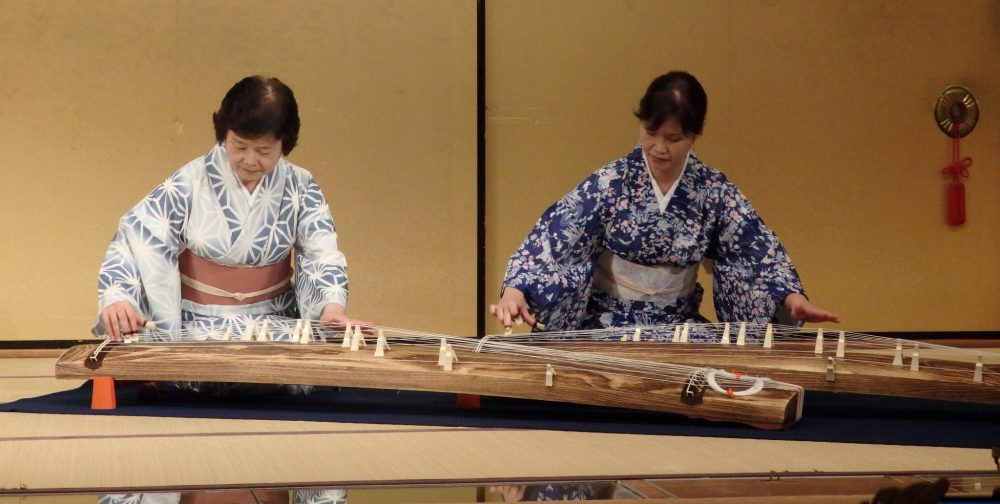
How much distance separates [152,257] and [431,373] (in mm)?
1002

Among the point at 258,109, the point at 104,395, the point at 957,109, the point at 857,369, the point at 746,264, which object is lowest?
the point at 104,395

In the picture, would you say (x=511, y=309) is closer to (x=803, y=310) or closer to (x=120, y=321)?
(x=803, y=310)

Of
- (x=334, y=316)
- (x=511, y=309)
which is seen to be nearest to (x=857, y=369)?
(x=511, y=309)

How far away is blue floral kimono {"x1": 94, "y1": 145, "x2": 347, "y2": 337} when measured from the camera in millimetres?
3354

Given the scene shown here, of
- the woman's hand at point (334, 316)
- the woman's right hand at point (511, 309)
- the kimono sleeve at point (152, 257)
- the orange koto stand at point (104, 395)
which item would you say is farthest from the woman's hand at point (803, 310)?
the orange koto stand at point (104, 395)

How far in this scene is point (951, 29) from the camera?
6.30 m

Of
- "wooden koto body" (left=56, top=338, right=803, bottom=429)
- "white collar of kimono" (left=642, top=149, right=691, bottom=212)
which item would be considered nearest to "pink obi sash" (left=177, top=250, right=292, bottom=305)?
"wooden koto body" (left=56, top=338, right=803, bottom=429)

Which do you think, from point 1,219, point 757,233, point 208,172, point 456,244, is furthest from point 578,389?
point 1,219

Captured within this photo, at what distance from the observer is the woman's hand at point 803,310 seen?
3311 millimetres

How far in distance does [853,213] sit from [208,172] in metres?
4.03

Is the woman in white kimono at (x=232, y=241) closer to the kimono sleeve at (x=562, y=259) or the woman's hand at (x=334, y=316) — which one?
the woman's hand at (x=334, y=316)

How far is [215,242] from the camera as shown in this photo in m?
3.40

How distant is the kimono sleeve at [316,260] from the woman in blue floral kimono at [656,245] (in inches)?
20.9

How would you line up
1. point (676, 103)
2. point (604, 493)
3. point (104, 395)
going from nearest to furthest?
point (604, 493)
point (104, 395)
point (676, 103)
